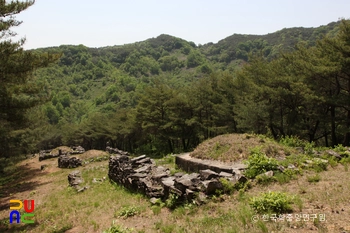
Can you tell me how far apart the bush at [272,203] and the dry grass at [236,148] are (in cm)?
570

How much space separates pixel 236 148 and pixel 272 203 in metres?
6.90

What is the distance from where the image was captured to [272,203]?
6695mm

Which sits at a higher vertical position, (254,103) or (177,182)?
(254,103)

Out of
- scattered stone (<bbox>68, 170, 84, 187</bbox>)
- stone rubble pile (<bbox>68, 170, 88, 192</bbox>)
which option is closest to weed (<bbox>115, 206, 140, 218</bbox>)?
stone rubble pile (<bbox>68, 170, 88, 192</bbox>)

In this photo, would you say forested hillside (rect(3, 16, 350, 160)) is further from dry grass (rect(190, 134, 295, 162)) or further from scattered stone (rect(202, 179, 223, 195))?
scattered stone (rect(202, 179, 223, 195))

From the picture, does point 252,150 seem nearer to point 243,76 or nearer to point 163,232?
point 163,232

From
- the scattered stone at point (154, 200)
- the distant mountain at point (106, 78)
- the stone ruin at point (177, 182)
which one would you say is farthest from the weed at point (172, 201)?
the distant mountain at point (106, 78)

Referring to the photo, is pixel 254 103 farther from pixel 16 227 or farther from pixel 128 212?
pixel 16 227

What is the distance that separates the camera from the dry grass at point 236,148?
41.9 feet

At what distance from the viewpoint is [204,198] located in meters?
8.23

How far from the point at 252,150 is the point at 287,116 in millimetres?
16331

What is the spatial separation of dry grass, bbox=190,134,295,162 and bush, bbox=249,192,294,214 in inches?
225

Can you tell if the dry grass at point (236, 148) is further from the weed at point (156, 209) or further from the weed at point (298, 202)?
the weed at point (298, 202)

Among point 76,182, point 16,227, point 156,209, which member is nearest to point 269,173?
point 156,209
